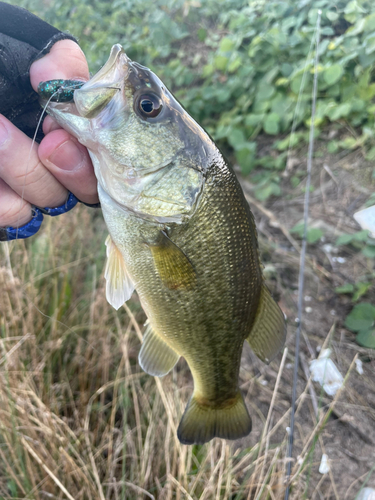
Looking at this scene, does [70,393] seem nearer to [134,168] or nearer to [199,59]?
[134,168]

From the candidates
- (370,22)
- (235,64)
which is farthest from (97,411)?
(370,22)

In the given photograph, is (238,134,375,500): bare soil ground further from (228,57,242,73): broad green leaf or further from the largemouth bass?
(228,57,242,73): broad green leaf

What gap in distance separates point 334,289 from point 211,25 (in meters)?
5.07

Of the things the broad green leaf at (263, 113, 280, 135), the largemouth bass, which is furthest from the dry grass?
the broad green leaf at (263, 113, 280, 135)

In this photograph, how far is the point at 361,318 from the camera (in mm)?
2574

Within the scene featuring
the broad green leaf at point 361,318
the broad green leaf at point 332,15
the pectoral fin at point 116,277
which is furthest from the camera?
the broad green leaf at point 332,15

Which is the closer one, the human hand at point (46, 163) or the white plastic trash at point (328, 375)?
the human hand at point (46, 163)

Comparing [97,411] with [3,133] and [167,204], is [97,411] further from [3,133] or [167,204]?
[3,133]

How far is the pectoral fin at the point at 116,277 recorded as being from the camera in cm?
139

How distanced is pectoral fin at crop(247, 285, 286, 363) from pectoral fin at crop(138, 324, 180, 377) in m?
0.34

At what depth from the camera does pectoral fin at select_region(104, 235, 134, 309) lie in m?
1.39

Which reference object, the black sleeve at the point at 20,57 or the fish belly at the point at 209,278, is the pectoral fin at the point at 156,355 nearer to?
the fish belly at the point at 209,278

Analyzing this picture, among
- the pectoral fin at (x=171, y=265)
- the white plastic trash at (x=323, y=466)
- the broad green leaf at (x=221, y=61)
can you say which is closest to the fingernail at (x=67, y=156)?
the pectoral fin at (x=171, y=265)

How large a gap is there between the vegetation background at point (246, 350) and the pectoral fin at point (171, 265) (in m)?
0.46
